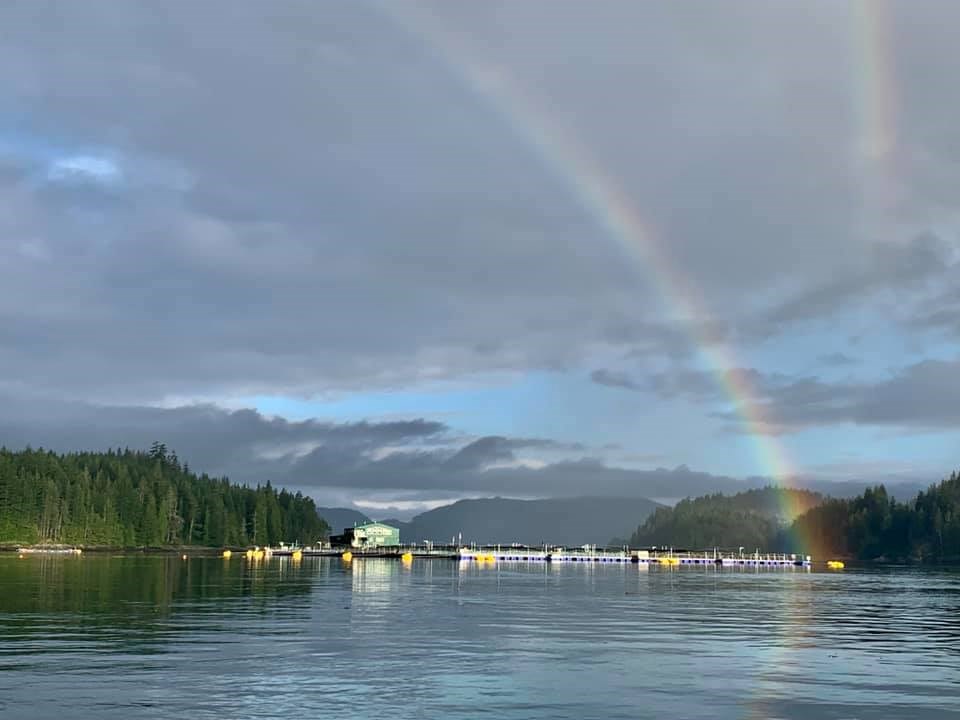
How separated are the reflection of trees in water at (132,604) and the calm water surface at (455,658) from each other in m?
0.31

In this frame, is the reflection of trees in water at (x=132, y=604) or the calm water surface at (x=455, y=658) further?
the reflection of trees in water at (x=132, y=604)

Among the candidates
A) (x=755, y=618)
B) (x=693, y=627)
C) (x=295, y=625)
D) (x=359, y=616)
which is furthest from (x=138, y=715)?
(x=755, y=618)

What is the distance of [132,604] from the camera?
279ft

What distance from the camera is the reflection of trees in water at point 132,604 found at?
63.4m

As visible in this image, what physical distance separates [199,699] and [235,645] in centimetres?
1775

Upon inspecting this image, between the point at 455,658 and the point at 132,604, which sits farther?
the point at 132,604

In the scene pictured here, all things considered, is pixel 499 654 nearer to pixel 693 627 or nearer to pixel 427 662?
pixel 427 662

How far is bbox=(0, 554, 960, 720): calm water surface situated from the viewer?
133ft

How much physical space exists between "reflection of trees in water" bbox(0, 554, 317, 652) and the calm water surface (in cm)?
31

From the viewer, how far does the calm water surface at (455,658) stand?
40.5 meters

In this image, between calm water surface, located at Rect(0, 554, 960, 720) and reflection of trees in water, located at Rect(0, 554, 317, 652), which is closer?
calm water surface, located at Rect(0, 554, 960, 720)

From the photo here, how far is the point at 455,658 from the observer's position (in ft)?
178

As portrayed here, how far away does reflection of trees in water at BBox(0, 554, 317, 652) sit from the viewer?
63.4 metres

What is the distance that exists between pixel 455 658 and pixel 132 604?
1656 inches
